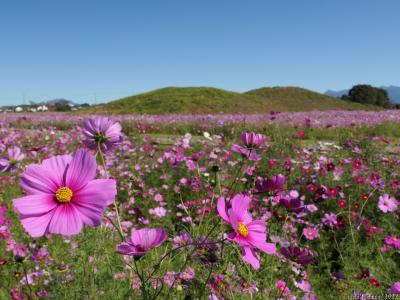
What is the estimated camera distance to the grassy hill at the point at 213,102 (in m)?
22.8

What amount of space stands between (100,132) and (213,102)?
23200 millimetres

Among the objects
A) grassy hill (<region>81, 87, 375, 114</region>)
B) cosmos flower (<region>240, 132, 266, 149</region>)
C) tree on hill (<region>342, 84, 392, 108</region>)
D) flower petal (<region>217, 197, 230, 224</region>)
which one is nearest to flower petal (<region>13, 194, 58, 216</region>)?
flower petal (<region>217, 197, 230, 224</region>)

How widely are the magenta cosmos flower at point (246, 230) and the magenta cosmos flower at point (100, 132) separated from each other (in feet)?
1.23

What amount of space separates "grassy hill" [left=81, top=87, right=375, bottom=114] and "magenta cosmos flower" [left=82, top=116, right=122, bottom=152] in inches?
788

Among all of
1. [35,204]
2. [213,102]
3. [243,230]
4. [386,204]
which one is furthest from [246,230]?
[213,102]

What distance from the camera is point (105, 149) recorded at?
3.46 feet

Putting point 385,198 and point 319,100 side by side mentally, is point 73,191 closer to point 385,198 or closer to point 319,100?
point 385,198

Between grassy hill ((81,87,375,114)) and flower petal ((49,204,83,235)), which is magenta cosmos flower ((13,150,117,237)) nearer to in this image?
flower petal ((49,204,83,235))

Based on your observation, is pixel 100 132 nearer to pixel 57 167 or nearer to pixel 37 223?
pixel 57 167

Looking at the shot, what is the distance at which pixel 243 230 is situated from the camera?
902 millimetres

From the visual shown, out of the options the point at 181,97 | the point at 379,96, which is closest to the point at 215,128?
the point at 181,97

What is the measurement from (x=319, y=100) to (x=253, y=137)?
109ft

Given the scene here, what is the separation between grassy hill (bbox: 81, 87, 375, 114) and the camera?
74.7 ft

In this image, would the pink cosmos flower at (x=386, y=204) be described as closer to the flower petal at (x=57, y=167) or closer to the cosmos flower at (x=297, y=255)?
the cosmos flower at (x=297, y=255)
